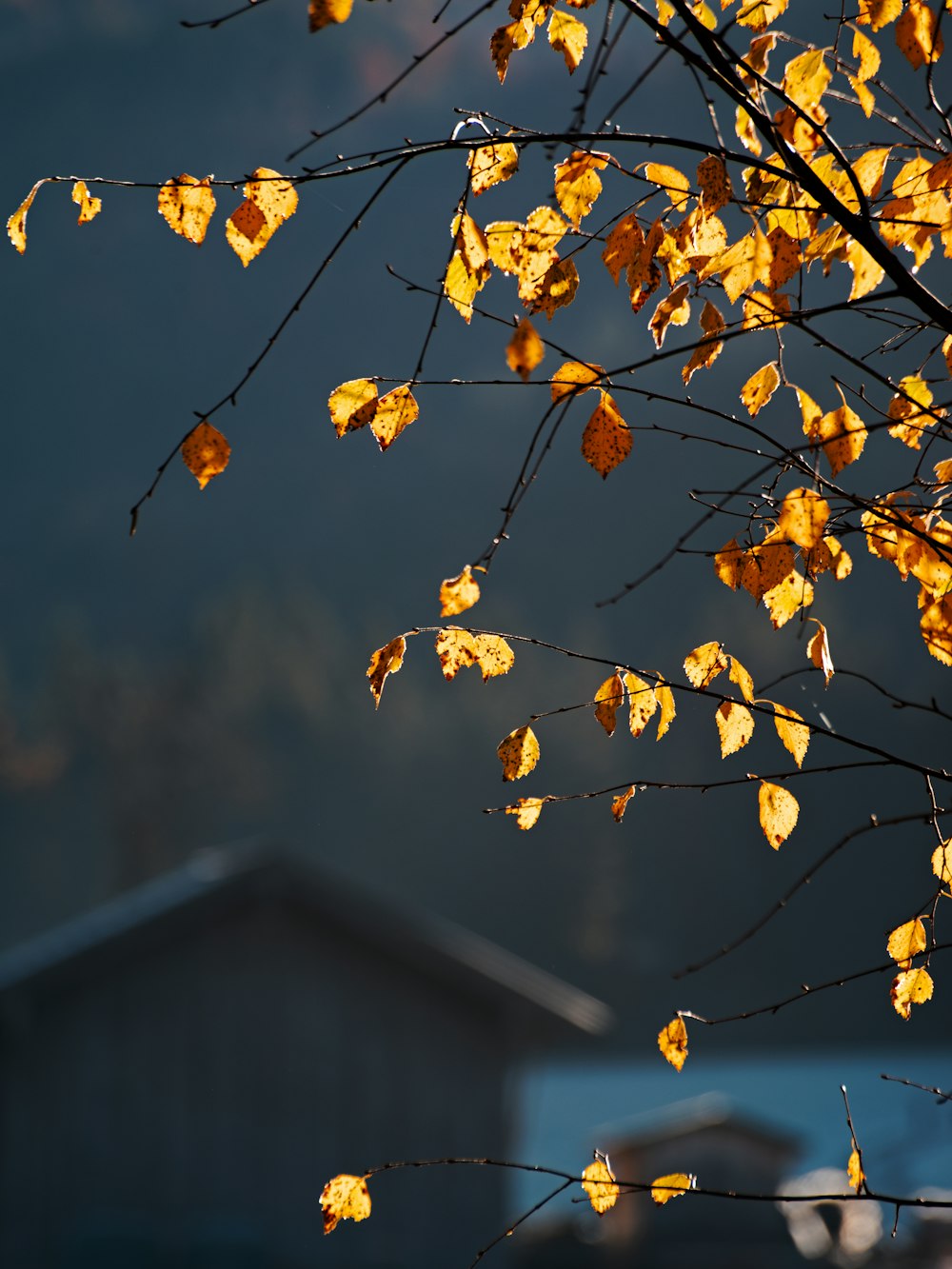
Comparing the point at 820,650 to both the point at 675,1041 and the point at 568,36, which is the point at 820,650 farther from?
the point at 568,36

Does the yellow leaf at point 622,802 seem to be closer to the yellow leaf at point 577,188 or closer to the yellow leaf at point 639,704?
the yellow leaf at point 639,704

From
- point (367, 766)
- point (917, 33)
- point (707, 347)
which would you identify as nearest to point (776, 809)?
point (707, 347)

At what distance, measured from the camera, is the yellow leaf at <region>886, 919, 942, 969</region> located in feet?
4.92

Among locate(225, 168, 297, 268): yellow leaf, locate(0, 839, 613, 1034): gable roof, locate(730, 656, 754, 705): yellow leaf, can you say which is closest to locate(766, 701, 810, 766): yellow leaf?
locate(730, 656, 754, 705): yellow leaf

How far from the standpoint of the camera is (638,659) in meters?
32.2

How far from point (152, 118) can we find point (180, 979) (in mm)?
92198

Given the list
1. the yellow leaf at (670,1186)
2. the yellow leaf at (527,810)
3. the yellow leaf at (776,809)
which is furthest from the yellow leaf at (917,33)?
the yellow leaf at (670,1186)

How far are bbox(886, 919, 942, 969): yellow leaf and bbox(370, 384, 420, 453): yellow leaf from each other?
33.5 inches

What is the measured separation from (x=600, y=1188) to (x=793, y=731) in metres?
0.63

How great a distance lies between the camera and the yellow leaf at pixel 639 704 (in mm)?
1600

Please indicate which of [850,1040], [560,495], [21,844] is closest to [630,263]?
[850,1040]

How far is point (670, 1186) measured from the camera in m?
1.51

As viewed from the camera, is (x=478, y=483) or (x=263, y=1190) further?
(x=478, y=483)

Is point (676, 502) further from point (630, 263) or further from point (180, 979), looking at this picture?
point (630, 263)
